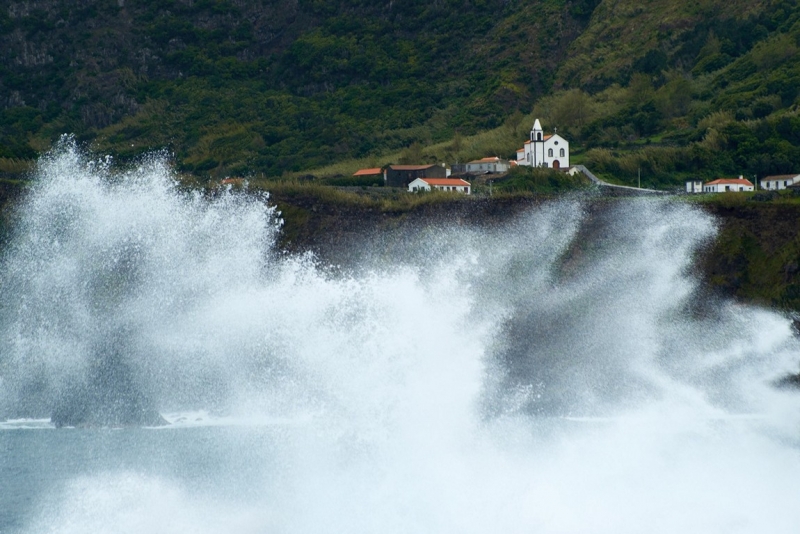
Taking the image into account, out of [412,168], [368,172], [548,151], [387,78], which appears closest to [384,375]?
[412,168]

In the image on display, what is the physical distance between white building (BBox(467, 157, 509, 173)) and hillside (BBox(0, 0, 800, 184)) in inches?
213

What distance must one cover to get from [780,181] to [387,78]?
5624 centimetres

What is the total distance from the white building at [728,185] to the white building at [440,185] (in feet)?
45.6

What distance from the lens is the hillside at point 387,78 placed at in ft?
330

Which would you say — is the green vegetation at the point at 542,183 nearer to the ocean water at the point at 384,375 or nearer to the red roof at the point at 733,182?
the red roof at the point at 733,182

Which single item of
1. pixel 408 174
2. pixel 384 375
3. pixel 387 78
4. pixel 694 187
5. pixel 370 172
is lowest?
pixel 384 375

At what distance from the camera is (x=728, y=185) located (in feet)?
254

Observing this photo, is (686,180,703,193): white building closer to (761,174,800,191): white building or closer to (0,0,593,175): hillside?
(761,174,800,191): white building

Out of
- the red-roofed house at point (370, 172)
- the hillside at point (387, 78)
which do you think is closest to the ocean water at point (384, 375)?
the red-roofed house at point (370, 172)

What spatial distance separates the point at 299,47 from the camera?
131875mm

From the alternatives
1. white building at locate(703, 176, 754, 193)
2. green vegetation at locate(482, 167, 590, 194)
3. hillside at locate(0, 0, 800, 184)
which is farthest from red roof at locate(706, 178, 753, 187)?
green vegetation at locate(482, 167, 590, 194)

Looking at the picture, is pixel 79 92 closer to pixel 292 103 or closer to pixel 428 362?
pixel 292 103

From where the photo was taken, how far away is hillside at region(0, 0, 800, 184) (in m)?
101

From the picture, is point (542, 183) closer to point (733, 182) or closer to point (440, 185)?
point (440, 185)
